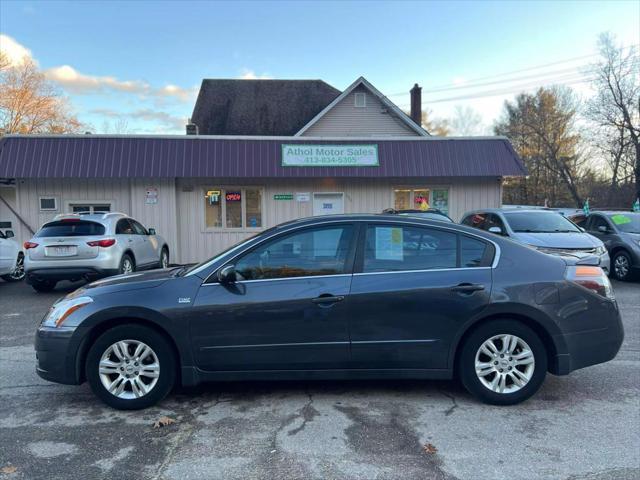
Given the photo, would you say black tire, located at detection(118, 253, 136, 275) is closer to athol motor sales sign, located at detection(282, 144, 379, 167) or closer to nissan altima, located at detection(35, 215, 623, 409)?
athol motor sales sign, located at detection(282, 144, 379, 167)

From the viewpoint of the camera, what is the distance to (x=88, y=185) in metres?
13.4

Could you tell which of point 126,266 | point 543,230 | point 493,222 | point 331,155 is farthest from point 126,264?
point 543,230

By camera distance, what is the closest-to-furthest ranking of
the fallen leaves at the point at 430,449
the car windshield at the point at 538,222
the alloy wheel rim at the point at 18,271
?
the fallen leaves at the point at 430,449, the car windshield at the point at 538,222, the alloy wheel rim at the point at 18,271

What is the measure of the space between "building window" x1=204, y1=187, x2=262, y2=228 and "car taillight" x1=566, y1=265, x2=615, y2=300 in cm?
1087

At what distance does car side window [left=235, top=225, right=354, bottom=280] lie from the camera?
3.89 meters

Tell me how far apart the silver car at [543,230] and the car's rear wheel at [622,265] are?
0.88 meters

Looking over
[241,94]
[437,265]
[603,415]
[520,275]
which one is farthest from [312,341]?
[241,94]

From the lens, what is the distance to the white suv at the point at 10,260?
10141 mm

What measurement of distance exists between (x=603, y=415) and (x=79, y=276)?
8.75 meters

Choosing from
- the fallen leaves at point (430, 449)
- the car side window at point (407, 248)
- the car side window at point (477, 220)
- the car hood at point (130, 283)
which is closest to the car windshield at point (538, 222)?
the car side window at point (477, 220)

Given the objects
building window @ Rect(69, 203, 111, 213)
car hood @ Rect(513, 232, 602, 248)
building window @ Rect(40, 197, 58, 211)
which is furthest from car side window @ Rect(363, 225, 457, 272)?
building window @ Rect(40, 197, 58, 211)

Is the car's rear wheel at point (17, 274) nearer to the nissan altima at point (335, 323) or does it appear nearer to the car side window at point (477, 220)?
the nissan altima at point (335, 323)

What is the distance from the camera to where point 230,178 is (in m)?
13.5

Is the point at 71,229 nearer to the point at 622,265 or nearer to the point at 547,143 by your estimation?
the point at 622,265
